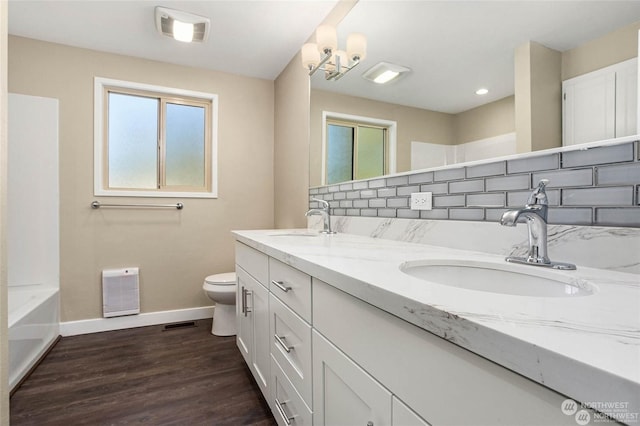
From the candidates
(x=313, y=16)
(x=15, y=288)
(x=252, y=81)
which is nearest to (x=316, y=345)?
(x=313, y=16)

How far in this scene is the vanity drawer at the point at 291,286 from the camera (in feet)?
3.08

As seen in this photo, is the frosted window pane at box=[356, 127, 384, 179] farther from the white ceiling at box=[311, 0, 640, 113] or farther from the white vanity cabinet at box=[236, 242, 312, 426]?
the white vanity cabinet at box=[236, 242, 312, 426]

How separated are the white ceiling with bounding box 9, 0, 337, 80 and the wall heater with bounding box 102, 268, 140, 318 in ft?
5.90

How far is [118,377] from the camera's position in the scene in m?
1.76

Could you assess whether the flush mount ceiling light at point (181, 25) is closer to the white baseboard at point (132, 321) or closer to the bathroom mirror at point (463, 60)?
the bathroom mirror at point (463, 60)

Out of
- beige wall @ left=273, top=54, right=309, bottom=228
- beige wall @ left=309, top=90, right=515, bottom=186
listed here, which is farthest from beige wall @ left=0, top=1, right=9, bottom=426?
beige wall @ left=273, top=54, right=309, bottom=228

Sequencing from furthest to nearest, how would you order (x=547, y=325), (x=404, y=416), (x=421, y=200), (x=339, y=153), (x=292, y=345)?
(x=339, y=153), (x=421, y=200), (x=292, y=345), (x=404, y=416), (x=547, y=325)

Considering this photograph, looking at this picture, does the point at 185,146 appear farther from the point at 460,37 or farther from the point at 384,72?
the point at 460,37

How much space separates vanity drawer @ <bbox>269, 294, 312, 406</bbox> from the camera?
3.10 ft

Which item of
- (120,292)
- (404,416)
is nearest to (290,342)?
(404,416)

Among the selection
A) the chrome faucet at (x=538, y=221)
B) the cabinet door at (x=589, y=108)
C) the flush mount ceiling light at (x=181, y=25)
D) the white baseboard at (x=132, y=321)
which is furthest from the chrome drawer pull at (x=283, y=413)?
the flush mount ceiling light at (x=181, y=25)

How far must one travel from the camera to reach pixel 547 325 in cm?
39

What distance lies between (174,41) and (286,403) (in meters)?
2.58

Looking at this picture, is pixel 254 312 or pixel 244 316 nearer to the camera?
pixel 254 312
